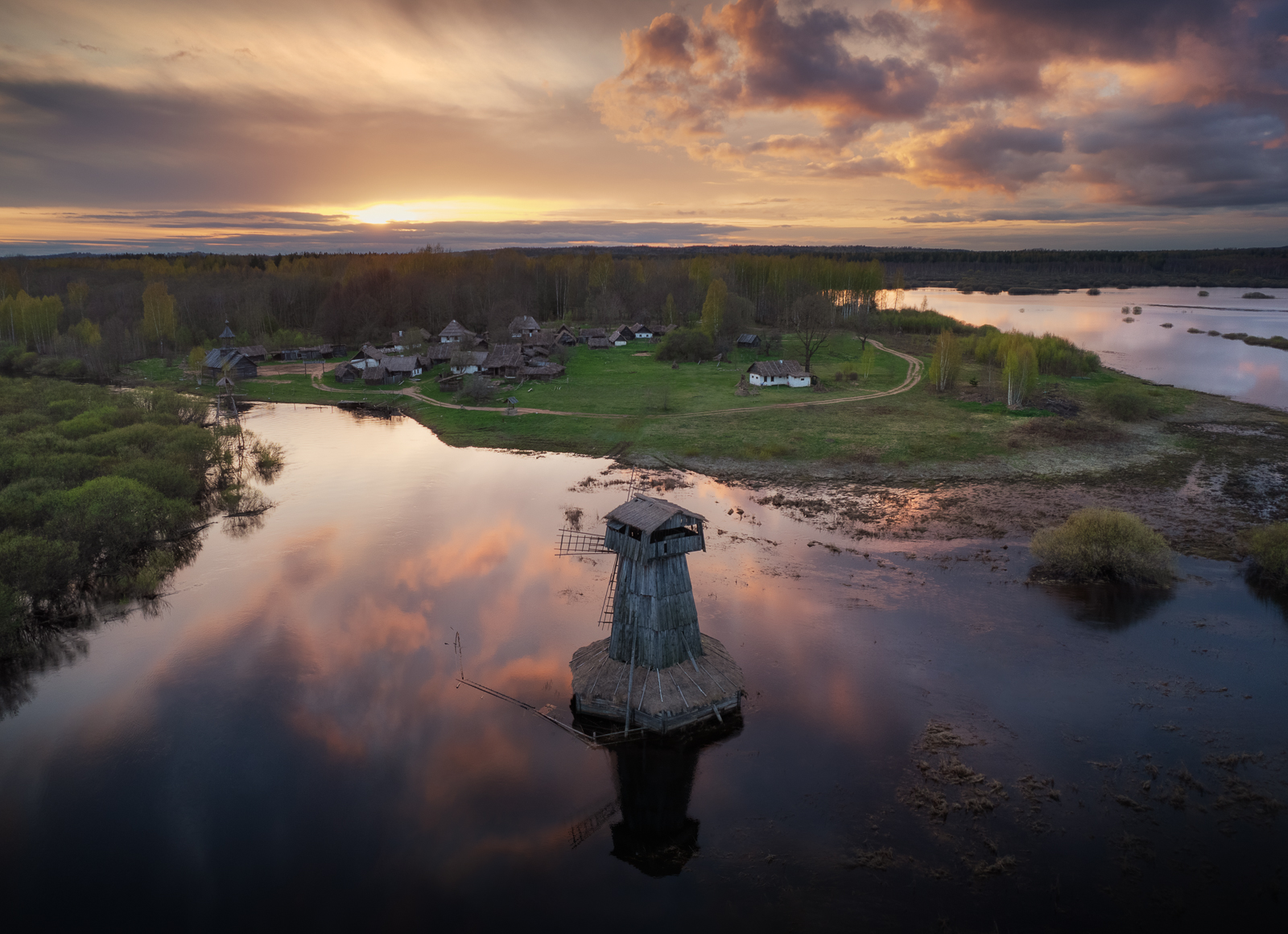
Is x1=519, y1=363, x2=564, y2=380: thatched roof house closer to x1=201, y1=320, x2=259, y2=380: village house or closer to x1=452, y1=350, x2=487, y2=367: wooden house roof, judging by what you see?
x1=452, y1=350, x2=487, y2=367: wooden house roof

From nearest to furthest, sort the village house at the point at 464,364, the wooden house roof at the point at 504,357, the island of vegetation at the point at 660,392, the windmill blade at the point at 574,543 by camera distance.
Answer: the windmill blade at the point at 574,543
the island of vegetation at the point at 660,392
the wooden house roof at the point at 504,357
the village house at the point at 464,364

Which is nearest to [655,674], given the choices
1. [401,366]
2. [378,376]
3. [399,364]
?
[378,376]

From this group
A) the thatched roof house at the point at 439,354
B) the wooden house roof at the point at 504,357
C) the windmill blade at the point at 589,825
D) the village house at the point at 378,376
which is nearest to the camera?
the windmill blade at the point at 589,825

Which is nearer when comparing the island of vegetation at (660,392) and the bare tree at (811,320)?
the island of vegetation at (660,392)

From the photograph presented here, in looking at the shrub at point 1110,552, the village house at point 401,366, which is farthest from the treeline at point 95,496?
the shrub at point 1110,552

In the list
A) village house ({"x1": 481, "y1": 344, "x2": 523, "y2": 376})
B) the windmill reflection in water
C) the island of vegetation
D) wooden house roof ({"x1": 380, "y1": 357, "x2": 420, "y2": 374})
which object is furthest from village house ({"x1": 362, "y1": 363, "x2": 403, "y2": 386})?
the windmill reflection in water

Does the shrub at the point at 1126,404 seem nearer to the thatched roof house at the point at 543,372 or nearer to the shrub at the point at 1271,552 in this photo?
the shrub at the point at 1271,552

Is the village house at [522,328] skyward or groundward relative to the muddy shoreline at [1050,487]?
skyward
